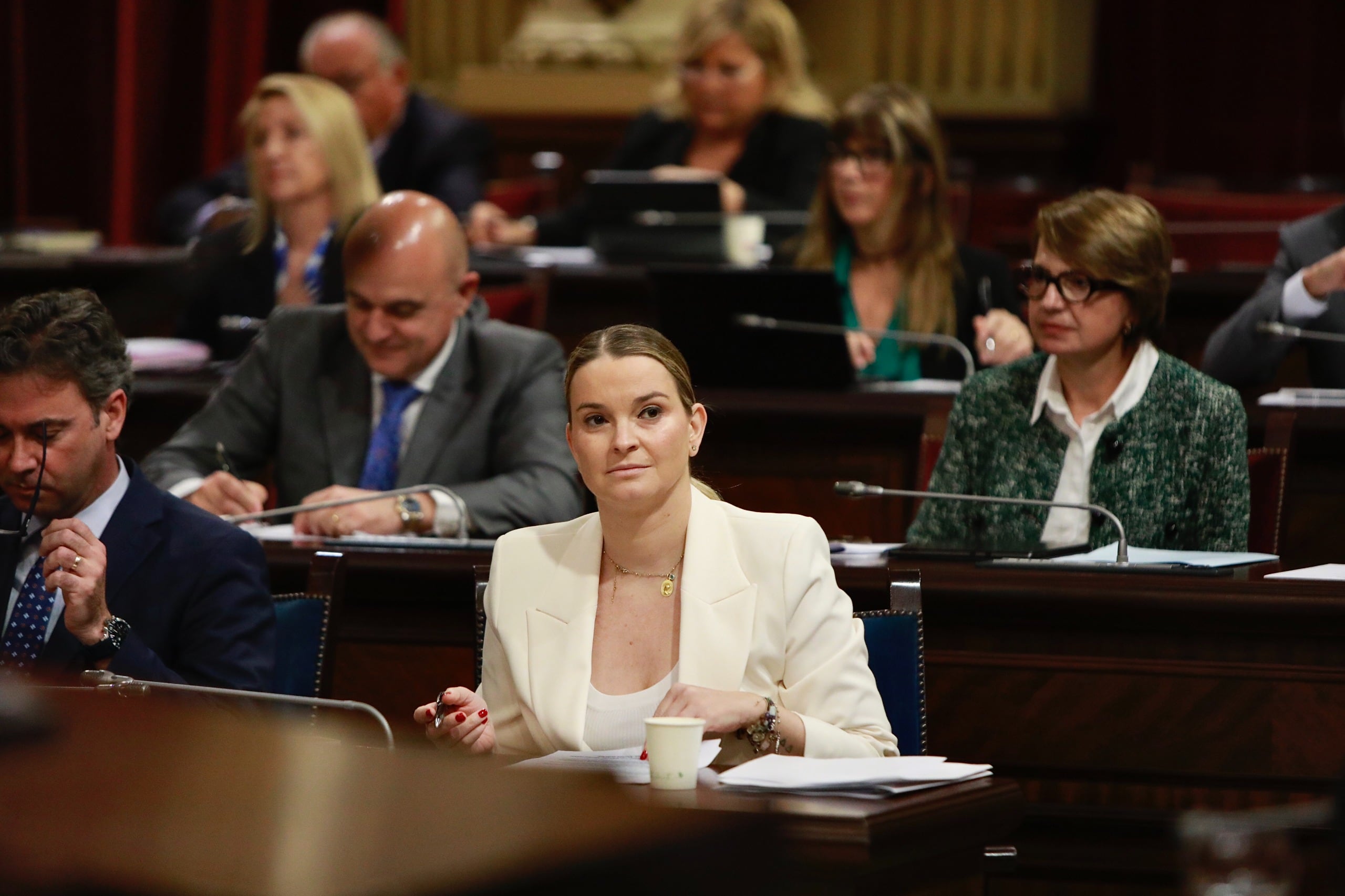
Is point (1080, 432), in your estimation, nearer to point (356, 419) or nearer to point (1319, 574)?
point (1319, 574)

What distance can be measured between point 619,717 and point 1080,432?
1.14 meters

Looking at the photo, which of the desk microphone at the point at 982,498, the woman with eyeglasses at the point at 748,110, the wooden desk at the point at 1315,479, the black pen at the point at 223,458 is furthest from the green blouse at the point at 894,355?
the desk microphone at the point at 982,498

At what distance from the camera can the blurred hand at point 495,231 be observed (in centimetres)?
592

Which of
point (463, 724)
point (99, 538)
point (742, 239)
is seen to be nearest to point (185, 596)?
point (99, 538)

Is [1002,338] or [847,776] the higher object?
[1002,338]

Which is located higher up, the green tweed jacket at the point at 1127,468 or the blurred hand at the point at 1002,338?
the blurred hand at the point at 1002,338

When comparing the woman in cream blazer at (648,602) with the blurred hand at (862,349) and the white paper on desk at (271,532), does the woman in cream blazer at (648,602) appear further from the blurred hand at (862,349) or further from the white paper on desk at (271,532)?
the blurred hand at (862,349)

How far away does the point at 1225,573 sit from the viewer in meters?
2.62

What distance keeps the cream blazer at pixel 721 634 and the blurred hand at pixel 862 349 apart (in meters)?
1.86

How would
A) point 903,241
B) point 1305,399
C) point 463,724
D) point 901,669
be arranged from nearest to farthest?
point 463,724, point 901,669, point 1305,399, point 903,241

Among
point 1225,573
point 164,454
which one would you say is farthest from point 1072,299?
point 164,454

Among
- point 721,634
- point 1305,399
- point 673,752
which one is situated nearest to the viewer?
point 673,752

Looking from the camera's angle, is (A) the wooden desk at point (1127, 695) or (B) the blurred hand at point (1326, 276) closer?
(A) the wooden desk at point (1127, 695)

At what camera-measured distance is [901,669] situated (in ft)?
7.77
